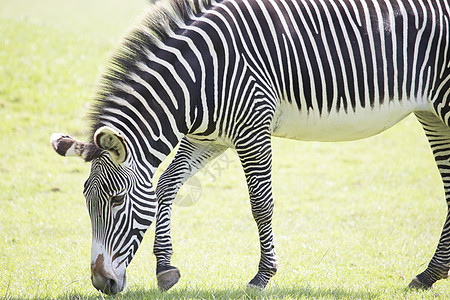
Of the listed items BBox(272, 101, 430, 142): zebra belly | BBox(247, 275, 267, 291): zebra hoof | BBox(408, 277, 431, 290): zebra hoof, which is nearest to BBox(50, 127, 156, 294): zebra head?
BBox(247, 275, 267, 291): zebra hoof

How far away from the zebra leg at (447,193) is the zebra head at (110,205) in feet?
10.4

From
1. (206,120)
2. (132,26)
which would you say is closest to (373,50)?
(206,120)

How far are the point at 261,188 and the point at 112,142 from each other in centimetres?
163

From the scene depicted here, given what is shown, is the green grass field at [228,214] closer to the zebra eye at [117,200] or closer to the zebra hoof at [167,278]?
the zebra hoof at [167,278]

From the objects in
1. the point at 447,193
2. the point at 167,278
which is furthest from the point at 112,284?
the point at 447,193

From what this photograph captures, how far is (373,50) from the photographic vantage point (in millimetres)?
5203

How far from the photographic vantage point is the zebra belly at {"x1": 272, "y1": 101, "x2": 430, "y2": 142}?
5.22 meters

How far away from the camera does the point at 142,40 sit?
15.6 feet

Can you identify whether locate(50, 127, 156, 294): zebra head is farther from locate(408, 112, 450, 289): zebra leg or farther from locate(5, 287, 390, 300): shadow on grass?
locate(408, 112, 450, 289): zebra leg

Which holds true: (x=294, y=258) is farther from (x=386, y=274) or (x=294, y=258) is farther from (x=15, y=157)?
(x=15, y=157)

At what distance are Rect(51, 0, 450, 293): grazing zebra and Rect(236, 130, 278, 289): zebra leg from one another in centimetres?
1

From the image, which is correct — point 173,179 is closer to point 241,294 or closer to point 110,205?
point 110,205

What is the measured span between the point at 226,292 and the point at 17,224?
12.7 feet

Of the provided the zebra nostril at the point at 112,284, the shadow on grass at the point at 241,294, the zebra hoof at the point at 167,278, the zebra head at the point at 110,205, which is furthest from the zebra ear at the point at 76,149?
the zebra hoof at the point at 167,278
